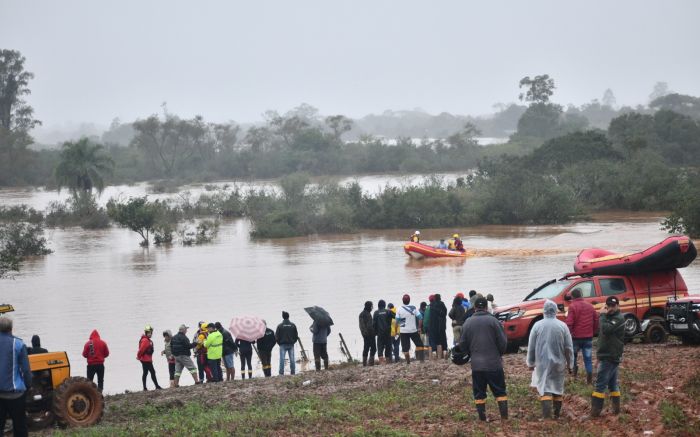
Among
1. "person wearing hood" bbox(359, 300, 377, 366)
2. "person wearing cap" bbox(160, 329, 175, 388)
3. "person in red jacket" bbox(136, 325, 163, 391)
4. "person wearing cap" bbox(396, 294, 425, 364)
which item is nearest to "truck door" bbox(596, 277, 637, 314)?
"person wearing cap" bbox(396, 294, 425, 364)

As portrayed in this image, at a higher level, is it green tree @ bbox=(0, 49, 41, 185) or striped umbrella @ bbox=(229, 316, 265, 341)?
green tree @ bbox=(0, 49, 41, 185)

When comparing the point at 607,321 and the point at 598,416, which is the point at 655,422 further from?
the point at 607,321

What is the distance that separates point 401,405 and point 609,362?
2589 millimetres

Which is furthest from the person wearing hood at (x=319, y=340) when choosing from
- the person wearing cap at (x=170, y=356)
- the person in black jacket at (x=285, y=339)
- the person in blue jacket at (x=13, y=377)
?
the person in blue jacket at (x=13, y=377)

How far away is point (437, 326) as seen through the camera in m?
17.1

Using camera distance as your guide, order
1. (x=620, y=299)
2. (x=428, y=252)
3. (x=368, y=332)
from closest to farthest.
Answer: (x=620, y=299) < (x=368, y=332) < (x=428, y=252)

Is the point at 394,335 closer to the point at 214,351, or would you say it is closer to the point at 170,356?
the point at 214,351

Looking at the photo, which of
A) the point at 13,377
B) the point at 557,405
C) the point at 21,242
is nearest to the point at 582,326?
the point at 557,405

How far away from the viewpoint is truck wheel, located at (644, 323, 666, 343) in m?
16.5

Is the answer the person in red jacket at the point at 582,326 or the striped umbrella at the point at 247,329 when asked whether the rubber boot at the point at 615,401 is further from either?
the striped umbrella at the point at 247,329

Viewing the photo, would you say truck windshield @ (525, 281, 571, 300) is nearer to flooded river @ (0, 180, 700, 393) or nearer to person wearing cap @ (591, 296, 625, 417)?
person wearing cap @ (591, 296, 625, 417)

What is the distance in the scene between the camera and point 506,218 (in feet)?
201

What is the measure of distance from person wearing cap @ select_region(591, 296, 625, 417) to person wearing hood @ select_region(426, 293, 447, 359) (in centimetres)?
613

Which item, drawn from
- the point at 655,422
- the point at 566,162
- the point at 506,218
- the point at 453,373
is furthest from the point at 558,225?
the point at 655,422
